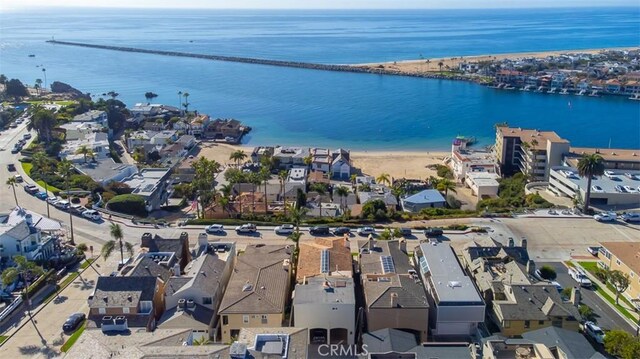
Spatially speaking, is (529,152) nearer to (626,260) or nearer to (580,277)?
(626,260)

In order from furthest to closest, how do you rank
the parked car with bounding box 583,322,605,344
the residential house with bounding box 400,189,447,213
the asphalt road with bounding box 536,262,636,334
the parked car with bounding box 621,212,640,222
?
the residential house with bounding box 400,189,447,213, the parked car with bounding box 621,212,640,222, the asphalt road with bounding box 536,262,636,334, the parked car with bounding box 583,322,605,344

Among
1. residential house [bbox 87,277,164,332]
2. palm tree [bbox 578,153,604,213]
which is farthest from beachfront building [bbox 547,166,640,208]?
residential house [bbox 87,277,164,332]

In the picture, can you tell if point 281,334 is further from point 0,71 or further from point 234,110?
point 0,71

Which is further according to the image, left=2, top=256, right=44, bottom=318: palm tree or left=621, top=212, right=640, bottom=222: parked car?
left=621, top=212, right=640, bottom=222: parked car

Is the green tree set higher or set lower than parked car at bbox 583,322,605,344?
higher

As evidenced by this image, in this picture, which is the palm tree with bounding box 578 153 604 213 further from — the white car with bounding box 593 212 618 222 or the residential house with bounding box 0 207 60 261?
the residential house with bounding box 0 207 60 261

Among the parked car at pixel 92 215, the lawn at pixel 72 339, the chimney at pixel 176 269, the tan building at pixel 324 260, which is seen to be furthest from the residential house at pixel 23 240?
the tan building at pixel 324 260

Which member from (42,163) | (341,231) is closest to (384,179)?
(341,231)
